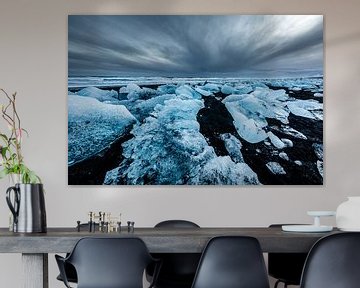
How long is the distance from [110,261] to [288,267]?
5.26 ft

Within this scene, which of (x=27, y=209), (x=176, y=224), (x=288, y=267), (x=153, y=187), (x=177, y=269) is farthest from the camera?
(x=153, y=187)

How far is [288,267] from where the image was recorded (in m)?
4.68

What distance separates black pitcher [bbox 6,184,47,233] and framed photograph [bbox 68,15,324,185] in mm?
2009

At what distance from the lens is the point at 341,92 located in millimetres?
5887

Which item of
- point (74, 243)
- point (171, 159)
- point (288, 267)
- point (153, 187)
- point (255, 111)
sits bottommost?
point (288, 267)

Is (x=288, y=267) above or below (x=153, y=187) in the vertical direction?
below

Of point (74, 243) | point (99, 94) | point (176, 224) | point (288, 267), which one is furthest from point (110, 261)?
point (99, 94)

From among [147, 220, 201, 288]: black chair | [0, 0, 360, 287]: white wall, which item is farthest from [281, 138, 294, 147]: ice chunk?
[147, 220, 201, 288]: black chair

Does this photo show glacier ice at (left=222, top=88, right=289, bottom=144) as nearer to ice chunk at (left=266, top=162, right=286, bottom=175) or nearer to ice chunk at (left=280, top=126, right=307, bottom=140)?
ice chunk at (left=280, top=126, right=307, bottom=140)

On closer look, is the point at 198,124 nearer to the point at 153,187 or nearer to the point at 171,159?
the point at 171,159

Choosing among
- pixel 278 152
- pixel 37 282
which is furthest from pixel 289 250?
pixel 278 152

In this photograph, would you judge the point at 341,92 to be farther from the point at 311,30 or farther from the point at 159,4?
the point at 159,4

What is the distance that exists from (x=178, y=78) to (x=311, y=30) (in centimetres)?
117

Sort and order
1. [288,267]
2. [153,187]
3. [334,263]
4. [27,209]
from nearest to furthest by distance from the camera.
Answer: [334,263]
[27,209]
[288,267]
[153,187]
